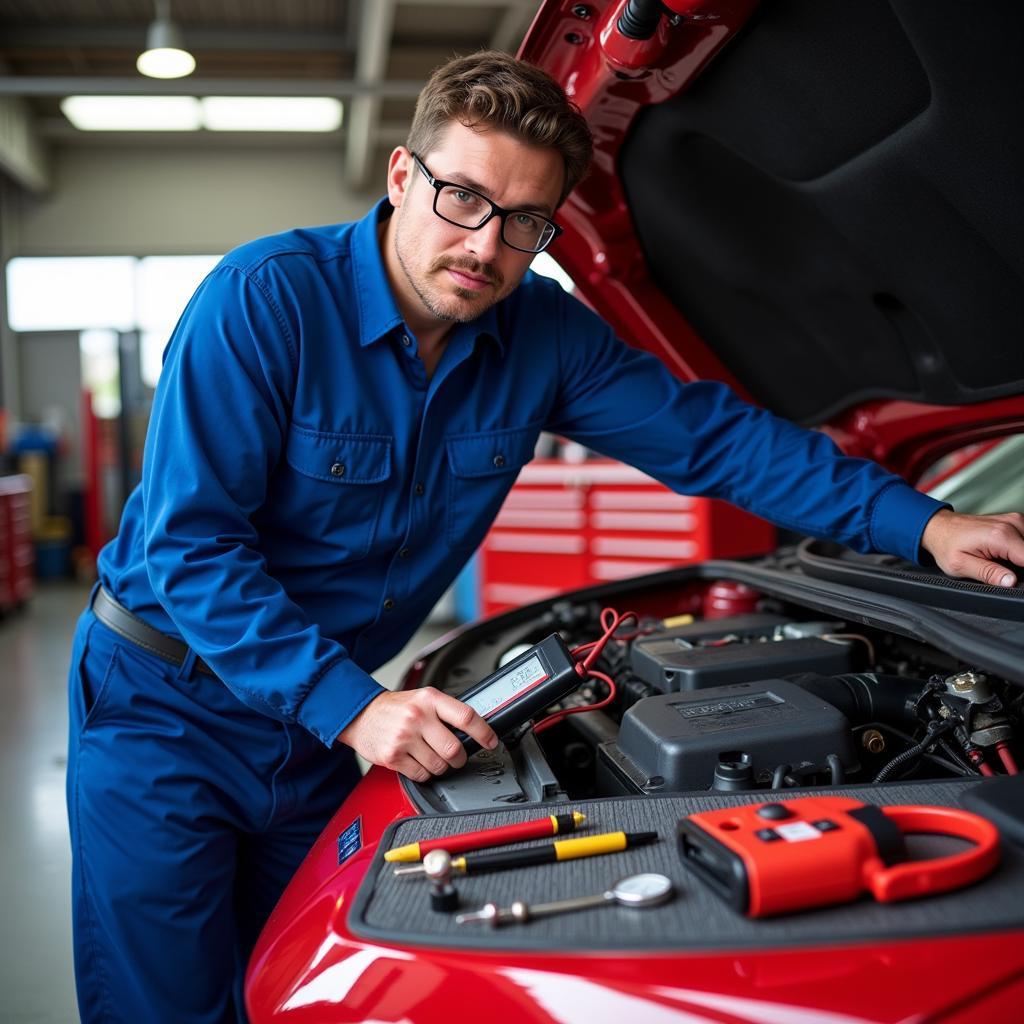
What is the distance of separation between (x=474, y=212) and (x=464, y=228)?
0.07ft

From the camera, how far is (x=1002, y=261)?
1146mm

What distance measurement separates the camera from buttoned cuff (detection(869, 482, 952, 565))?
47.2 inches

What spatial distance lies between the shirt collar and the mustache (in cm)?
7

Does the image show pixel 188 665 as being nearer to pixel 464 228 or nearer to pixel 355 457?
pixel 355 457

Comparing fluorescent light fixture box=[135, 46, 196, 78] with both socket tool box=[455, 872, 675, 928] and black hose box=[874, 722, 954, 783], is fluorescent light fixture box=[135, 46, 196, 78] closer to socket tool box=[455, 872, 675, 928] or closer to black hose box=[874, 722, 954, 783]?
black hose box=[874, 722, 954, 783]

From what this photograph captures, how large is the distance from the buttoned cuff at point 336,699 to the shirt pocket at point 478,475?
38 cm

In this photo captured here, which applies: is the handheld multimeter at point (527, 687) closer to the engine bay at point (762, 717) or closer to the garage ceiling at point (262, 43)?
the engine bay at point (762, 717)

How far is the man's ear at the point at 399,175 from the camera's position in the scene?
124 cm

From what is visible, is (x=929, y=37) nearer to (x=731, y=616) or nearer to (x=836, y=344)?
(x=836, y=344)

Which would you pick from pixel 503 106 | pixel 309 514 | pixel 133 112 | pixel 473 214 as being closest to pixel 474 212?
pixel 473 214

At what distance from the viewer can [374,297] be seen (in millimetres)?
1240

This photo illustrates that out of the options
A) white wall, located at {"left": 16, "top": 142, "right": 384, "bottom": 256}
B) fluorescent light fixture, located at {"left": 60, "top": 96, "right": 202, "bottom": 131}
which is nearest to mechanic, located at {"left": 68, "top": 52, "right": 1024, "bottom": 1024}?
fluorescent light fixture, located at {"left": 60, "top": 96, "right": 202, "bottom": 131}

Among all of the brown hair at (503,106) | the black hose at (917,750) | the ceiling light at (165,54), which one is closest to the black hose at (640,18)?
the brown hair at (503,106)

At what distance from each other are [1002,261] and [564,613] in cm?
80
